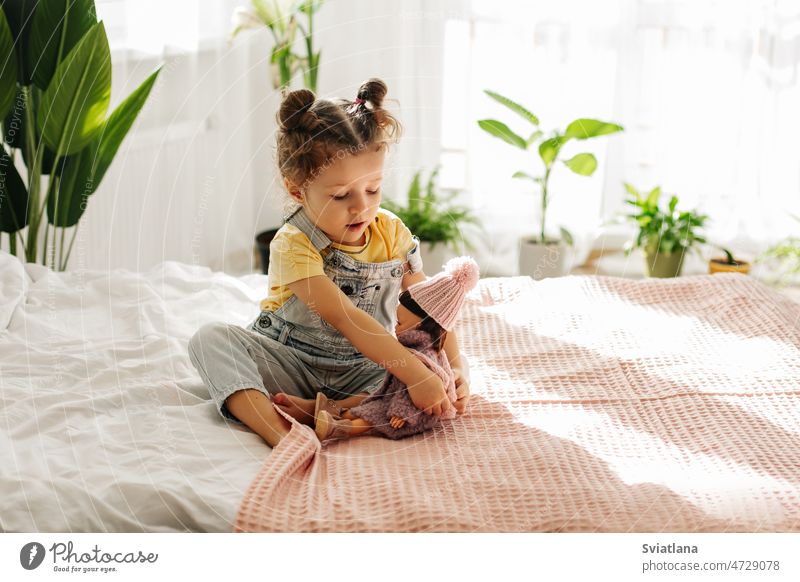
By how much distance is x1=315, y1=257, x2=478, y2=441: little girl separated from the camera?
0.99m

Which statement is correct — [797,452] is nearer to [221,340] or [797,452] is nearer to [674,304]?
[674,304]

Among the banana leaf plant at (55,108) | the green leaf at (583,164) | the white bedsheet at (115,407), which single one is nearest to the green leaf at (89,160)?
the banana leaf plant at (55,108)

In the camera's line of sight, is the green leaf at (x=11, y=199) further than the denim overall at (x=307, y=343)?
Yes

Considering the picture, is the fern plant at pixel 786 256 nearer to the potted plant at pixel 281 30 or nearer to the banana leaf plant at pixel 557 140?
the banana leaf plant at pixel 557 140

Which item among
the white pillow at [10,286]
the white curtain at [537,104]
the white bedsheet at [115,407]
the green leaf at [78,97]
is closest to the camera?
the white bedsheet at [115,407]

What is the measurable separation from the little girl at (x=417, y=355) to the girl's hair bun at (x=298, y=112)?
211 millimetres

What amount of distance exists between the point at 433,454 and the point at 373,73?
1.63m

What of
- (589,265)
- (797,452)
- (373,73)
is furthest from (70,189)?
(589,265)

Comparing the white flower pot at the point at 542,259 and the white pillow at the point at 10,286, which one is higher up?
the white pillow at the point at 10,286

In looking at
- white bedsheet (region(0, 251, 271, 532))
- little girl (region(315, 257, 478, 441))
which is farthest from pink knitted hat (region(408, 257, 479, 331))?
white bedsheet (region(0, 251, 271, 532))

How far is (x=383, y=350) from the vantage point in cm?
100

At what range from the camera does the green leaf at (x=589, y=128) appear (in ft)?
6.09

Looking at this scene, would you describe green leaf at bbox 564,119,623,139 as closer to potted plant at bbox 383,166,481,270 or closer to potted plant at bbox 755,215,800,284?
potted plant at bbox 383,166,481,270

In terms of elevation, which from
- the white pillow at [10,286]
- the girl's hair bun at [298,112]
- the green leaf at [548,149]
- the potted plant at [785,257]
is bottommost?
the potted plant at [785,257]
